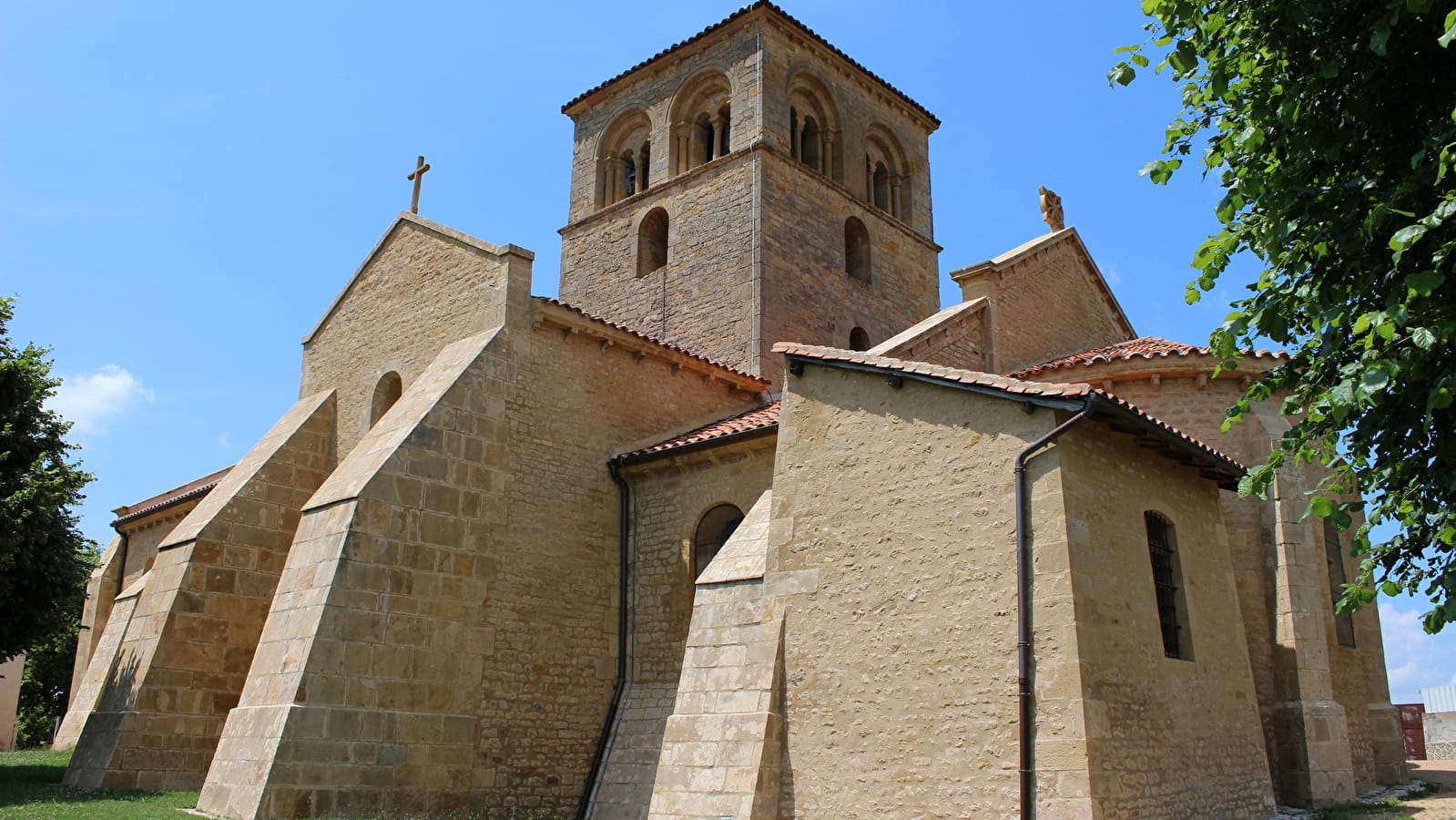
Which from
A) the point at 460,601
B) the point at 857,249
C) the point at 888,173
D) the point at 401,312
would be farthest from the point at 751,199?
the point at 460,601

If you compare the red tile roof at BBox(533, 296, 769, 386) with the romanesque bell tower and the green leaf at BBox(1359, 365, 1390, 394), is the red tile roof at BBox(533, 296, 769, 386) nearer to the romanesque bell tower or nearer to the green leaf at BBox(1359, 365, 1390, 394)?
the romanesque bell tower

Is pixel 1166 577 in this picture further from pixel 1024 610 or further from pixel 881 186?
pixel 881 186

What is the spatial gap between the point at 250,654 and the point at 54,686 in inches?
923

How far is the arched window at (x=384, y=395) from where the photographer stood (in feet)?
55.3

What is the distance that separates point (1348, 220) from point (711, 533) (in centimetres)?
972

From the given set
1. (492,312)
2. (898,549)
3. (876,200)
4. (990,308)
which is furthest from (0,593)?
(876,200)

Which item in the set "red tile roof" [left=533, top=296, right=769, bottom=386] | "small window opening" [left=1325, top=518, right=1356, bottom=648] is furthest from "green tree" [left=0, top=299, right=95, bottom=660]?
"small window opening" [left=1325, top=518, right=1356, bottom=648]

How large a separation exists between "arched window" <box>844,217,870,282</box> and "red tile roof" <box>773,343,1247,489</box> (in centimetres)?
1120

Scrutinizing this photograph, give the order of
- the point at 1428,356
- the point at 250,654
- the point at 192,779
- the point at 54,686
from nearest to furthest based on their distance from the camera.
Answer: the point at 1428,356, the point at 192,779, the point at 250,654, the point at 54,686

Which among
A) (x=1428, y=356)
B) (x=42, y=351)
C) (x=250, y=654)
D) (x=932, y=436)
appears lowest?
(x=250, y=654)

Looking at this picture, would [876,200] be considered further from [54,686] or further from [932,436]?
[54,686]

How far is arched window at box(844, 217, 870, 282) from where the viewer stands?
2309cm

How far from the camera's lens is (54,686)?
33062mm

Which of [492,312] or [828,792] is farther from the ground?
[492,312]
